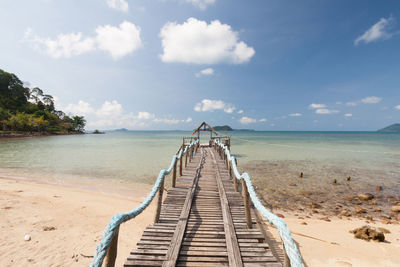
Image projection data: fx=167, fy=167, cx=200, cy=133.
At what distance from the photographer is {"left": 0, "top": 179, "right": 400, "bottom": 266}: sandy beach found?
453 cm

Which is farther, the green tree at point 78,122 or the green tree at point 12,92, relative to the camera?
the green tree at point 78,122

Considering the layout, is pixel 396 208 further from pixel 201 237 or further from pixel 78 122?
pixel 78 122

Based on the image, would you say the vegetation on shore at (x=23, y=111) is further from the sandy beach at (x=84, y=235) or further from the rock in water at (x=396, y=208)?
the rock in water at (x=396, y=208)

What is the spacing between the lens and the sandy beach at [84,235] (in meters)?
4.53

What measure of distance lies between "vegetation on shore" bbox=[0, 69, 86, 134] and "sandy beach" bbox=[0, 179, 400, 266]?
7458 centimetres

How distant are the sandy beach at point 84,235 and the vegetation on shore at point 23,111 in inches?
2936

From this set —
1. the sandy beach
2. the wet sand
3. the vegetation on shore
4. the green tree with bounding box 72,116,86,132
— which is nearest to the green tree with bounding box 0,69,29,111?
the vegetation on shore

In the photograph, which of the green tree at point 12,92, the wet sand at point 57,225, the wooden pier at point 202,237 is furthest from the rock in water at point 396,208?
the green tree at point 12,92

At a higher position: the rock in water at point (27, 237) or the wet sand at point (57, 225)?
the rock in water at point (27, 237)

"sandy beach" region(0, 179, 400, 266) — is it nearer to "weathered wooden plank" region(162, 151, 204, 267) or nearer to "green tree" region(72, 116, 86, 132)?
"weathered wooden plank" region(162, 151, 204, 267)

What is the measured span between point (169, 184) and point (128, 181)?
3.46 m

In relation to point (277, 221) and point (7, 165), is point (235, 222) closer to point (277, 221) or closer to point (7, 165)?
point (277, 221)

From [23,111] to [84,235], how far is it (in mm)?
99999

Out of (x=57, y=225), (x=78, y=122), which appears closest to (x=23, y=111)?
(x=78, y=122)
